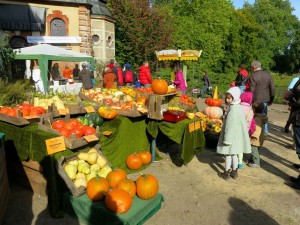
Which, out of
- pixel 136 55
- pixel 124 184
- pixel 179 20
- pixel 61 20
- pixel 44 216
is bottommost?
pixel 44 216

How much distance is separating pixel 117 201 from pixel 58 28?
2042 centimetres

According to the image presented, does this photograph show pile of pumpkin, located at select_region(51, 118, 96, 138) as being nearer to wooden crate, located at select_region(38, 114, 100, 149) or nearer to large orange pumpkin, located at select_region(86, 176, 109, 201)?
wooden crate, located at select_region(38, 114, 100, 149)

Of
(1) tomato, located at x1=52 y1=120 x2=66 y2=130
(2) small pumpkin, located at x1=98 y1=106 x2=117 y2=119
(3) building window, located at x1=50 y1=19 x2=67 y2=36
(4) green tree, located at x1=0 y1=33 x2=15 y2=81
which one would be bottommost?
(1) tomato, located at x1=52 y1=120 x2=66 y2=130

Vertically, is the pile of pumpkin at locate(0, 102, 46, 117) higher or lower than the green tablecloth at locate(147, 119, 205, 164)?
higher

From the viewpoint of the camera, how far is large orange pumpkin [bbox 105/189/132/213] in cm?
385

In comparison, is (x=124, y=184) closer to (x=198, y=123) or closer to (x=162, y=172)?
(x=162, y=172)

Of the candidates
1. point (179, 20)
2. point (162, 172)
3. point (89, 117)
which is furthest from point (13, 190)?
point (179, 20)

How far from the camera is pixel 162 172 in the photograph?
5953 millimetres

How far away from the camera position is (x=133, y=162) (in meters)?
5.81

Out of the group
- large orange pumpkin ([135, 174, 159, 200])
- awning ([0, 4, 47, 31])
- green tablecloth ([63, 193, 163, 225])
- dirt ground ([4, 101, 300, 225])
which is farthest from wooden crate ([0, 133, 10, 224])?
awning ([0, 4, 47, 31])

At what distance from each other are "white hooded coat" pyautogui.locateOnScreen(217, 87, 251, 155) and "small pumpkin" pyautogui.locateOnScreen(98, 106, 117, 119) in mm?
2248

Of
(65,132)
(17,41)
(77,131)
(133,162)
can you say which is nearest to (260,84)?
(133,162)

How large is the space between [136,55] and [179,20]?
39.5 feet

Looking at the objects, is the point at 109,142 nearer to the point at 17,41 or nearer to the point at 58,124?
the point at 58,124
